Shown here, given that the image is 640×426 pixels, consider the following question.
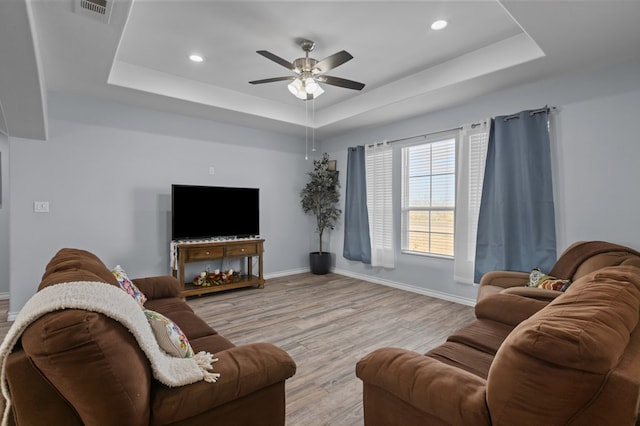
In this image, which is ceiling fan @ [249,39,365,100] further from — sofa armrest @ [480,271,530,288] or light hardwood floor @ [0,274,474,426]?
light hardwood floor @ [0,274,474,426]

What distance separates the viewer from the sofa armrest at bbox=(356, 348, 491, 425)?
3.53 ft

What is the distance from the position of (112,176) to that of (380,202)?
383 cm

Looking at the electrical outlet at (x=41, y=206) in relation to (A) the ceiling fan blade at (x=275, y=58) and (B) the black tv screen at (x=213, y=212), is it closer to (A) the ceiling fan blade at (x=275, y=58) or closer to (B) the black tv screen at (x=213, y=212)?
(B) the black tv screen at (x=213, y=212)

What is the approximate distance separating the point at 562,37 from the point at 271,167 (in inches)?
165

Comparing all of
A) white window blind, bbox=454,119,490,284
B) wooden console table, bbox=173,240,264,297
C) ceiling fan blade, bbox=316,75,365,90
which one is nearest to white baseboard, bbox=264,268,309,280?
wooden console table, bbox=173,240,264,297

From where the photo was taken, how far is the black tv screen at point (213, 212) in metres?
4.28

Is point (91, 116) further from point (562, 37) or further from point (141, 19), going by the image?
point (562, 37)

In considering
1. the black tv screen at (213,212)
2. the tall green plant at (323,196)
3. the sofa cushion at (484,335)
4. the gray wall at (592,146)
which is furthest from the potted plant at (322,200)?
the sofa cushion at (484,335)

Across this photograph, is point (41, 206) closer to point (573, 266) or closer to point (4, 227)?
point (4, 227)

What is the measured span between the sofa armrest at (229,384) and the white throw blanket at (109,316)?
4cm

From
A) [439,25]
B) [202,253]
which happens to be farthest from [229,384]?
[202,253]

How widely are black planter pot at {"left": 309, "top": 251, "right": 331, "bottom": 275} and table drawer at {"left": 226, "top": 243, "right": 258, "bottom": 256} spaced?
131cm

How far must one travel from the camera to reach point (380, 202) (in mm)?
5082

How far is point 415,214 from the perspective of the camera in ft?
15.5
